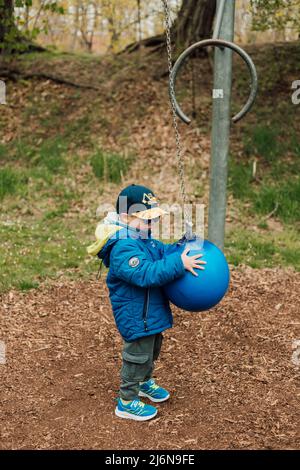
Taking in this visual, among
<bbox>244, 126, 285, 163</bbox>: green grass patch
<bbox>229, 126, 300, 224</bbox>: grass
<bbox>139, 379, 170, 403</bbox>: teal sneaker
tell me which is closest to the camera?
<bbox>139, 379, 170, 403</bbox>: teal sneaker

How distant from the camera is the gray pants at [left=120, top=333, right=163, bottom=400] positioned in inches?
152

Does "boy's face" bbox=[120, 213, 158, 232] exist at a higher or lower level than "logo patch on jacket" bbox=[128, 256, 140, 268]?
higher

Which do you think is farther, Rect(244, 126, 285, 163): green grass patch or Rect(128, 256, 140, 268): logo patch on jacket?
Rect(244, 126, 285, 163): green grass patch

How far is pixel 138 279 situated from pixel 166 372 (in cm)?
137

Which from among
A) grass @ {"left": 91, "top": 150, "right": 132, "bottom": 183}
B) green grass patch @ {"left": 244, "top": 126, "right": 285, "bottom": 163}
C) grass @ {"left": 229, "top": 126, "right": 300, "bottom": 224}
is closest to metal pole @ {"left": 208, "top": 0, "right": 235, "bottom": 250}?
grass @ {"left": 229, "top": 126, "right": 300, "bottom": 224}

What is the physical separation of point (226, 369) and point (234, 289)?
1.69 meters

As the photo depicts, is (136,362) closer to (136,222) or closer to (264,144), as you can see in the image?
(136,222)

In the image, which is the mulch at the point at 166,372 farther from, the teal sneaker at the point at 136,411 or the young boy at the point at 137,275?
the young boy at the point at 137,275

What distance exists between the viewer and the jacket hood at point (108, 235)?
3766 mm

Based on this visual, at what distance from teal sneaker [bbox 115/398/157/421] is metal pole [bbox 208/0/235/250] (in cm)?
212

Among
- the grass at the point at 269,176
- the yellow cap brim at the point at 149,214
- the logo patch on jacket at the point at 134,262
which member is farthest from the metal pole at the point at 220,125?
the grass at the point at 269,176

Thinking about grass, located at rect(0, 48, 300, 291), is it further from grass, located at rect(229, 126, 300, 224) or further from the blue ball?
the blue ball

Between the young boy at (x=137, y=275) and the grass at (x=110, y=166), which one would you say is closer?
the young boy at (x=137, y=275)

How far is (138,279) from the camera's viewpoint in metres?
3.62
